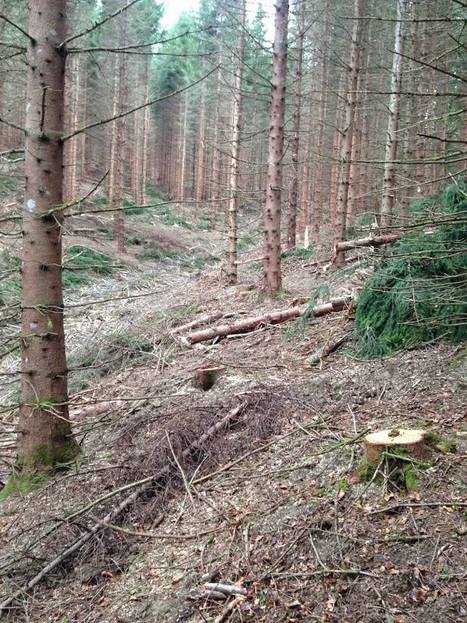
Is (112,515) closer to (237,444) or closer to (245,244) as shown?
(237,444)

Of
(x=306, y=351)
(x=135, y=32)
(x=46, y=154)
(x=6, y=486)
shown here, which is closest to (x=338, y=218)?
(x=306, y=351)

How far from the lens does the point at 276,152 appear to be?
10445 mm

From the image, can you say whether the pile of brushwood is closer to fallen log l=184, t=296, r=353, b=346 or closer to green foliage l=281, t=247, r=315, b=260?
fallen log l=184, t=296, r=353, b=346

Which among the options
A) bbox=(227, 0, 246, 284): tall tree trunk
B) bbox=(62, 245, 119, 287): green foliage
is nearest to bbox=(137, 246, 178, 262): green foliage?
bbox=(62, 245, 119, 287): green foliage

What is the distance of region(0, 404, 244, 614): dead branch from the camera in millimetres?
3695

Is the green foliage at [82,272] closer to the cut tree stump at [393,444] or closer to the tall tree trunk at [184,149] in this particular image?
the cut tree stump at [393,444]

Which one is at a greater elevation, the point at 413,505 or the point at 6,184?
the point at 6,184

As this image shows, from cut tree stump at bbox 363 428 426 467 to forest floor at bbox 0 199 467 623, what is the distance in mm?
156

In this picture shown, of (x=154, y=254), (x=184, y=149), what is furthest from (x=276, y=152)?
(x=184, y=149)

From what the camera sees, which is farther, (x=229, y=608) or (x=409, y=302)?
(x=409, y=302)

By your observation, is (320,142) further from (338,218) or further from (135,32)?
(135,32)

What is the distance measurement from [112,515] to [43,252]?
2.44m

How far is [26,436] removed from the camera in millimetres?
4855

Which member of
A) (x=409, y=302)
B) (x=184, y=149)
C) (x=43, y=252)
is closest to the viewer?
(x=43, y=252)
